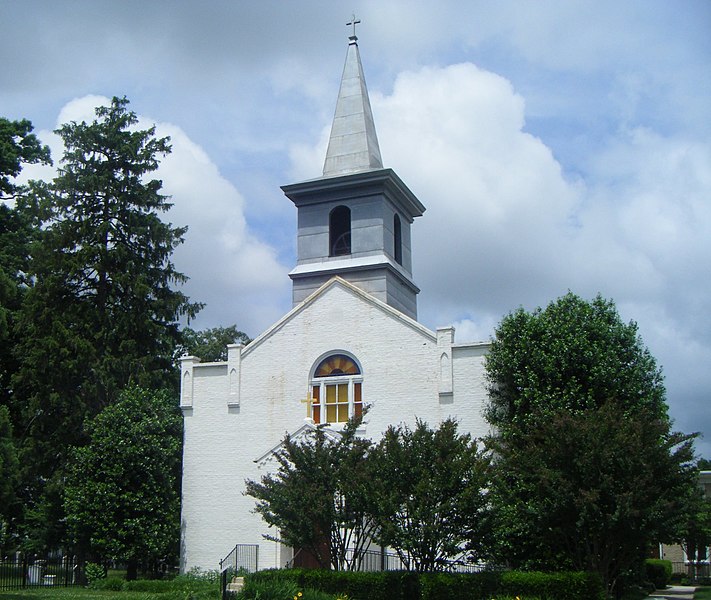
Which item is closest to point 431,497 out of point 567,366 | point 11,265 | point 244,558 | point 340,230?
point 567,366

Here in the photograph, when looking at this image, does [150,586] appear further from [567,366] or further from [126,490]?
[567,366]

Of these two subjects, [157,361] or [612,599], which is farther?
[157,361]

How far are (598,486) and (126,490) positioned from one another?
16.9 metres

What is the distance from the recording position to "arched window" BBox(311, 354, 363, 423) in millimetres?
30641

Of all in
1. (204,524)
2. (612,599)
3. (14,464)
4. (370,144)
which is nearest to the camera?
(14,464)

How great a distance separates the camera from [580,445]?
23.0 meters

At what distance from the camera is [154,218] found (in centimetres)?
3841

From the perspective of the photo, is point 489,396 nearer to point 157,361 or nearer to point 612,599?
point 612,599

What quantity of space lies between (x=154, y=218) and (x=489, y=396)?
59.4 feet

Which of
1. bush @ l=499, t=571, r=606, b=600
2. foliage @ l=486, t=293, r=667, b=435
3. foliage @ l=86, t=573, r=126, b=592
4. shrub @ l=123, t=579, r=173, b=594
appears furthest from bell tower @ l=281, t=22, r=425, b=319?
bush @ l=499, t=571, r=606, b=600

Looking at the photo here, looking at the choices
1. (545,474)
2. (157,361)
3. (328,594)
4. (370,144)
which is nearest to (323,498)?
(328,594)

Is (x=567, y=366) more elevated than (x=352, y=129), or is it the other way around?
(x=352, y=129)

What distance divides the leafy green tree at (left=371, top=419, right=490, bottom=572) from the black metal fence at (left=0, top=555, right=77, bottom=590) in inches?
643

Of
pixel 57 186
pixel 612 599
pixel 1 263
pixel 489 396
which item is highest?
pixel 57 186
